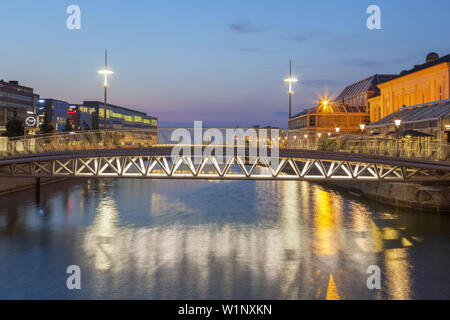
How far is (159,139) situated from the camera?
3133cm

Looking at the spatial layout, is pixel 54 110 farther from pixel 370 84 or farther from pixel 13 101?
pixel 370 84

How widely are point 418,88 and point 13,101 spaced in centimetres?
10930

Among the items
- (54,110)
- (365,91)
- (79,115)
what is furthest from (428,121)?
(79,115)

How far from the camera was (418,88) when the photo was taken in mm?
69562

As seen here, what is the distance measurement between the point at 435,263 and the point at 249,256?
1173 cm

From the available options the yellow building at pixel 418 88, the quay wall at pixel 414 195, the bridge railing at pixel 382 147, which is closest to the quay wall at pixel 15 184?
the bridge railing at pixel 382 147

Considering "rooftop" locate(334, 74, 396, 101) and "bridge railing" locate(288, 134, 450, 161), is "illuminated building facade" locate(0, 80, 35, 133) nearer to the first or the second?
"rooftop" locate(334, 74, 396, 101)

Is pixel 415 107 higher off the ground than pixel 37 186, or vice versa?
pixel 415 107

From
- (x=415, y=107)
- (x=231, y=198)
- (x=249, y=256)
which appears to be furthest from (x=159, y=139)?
(x=415, y=107)

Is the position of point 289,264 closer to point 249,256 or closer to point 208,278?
point 249,256

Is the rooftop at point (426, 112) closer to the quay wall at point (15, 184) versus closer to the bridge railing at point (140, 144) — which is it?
the bridge railing at point (140, 144)

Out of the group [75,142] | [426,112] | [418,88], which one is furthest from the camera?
[418,88]

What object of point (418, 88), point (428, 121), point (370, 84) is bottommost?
point (428, 121)
